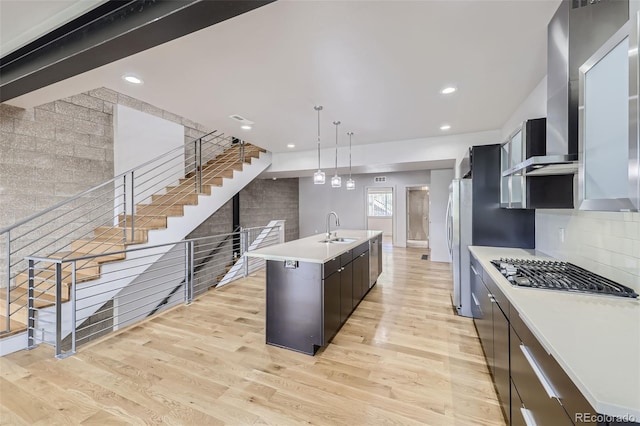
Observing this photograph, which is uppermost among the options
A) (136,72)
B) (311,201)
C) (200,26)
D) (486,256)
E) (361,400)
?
(136,72)

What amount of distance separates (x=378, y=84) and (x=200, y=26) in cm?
173

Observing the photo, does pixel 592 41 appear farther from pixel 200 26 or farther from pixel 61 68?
pixel 61 68

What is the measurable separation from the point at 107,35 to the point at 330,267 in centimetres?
243

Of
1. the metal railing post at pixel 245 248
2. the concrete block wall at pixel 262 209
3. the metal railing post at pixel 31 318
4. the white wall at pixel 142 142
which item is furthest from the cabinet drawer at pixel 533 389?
the concrete block wall at pixel 262 209

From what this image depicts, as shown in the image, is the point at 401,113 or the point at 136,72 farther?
the point at 401,113

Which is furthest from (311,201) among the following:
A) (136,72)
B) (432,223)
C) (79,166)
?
(136,72)

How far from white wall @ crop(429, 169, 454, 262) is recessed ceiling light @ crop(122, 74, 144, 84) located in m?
6.27

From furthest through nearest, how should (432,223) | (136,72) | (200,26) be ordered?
(432,223)
(136,72)
(200,26)

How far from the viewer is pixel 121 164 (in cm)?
418

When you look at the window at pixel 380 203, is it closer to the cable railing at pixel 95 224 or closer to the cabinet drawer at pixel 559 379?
the cable railing at pixel 95 224

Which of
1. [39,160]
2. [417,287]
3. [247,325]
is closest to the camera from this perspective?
[247,325]

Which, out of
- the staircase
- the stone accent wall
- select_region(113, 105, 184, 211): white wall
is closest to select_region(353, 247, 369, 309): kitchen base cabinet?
the staircase

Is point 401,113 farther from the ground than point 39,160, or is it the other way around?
point 401,113

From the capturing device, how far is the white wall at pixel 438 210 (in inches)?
257
